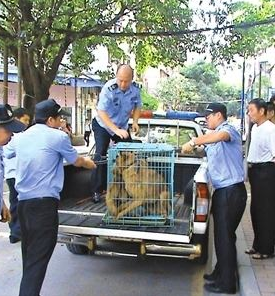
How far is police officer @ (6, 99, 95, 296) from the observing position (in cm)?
427

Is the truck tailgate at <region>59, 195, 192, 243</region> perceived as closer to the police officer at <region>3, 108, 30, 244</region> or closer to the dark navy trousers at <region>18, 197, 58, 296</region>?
the dark navy trousers at <region>18, 197, 58, 296</region>

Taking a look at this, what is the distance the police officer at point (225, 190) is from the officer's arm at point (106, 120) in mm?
1247

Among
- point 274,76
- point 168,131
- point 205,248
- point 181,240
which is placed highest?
point 274,76

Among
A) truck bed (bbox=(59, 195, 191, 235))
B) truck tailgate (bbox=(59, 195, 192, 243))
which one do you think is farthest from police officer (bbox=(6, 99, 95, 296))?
truck bed (bbox=(59, 195, 191, 235))

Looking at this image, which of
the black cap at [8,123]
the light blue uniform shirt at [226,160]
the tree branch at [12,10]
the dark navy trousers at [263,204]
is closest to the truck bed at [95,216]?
the light blue uniform shirt at [226,160]

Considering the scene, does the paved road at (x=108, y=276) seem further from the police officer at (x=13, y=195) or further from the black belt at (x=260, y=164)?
the black belt at (x=260, y=164)

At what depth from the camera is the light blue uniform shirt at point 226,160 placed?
5.18 m

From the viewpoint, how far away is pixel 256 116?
19.4ft

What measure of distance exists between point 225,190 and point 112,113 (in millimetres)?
1940

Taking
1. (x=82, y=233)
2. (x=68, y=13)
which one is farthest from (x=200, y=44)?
(x=82, y=233)

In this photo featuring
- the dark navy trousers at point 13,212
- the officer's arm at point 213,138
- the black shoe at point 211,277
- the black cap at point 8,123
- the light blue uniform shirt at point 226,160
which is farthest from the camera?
the dark navy trousers at point 13,212

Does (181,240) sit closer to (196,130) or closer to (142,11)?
(196,130)

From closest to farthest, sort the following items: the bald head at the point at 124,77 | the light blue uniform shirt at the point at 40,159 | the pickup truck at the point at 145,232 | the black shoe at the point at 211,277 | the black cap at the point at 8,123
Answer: the black cap at the point at 8,123
the light blue uniform shirt at the point at 40,159
the pickup truck at the point at 145,232
the black shoe at the point at 211,277
the bald head at the point at 124,77

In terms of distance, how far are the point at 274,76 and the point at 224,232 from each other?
25.8 m
